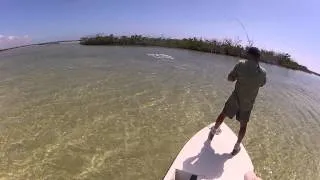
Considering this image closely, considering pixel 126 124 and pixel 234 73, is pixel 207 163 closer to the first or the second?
pixel 234 73

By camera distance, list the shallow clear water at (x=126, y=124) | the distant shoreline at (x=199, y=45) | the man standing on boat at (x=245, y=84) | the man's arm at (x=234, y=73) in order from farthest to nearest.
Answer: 1. the distant shoreline at (x=199, y=45)
2. the shallow clear water at (x=126, y=124)
3. the man's arm at (x=234, y=73)
4. the man standing on boat at (x=245, y=84)

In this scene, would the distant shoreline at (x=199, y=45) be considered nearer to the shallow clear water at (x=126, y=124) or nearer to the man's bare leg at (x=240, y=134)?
the shallow clear water at (x=126, y=124)

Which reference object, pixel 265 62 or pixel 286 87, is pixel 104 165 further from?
pixel 265 62

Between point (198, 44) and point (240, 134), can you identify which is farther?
point (198, 44)

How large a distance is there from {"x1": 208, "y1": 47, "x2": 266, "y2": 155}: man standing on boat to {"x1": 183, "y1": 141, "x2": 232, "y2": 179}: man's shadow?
0.50 m

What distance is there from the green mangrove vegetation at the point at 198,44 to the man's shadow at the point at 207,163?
96.5ft

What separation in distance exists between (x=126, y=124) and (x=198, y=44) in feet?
100

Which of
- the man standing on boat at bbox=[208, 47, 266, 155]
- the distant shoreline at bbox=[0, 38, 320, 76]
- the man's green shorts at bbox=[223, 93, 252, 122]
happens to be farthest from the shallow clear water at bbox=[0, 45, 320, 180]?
the distant shoreline at bbox=[0, 38, 320, 76]

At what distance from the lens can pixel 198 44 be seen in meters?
41.0

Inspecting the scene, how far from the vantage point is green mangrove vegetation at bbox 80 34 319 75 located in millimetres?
37938

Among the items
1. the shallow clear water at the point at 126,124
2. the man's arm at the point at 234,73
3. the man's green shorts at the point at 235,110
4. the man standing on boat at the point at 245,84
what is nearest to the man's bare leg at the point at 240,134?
the man standing on boat at the point at 245,84

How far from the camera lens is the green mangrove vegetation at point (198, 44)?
124 feet

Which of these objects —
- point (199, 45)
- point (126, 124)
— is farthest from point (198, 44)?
point (126, 124)

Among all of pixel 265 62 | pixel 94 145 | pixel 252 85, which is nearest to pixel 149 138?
pixel 94 145
